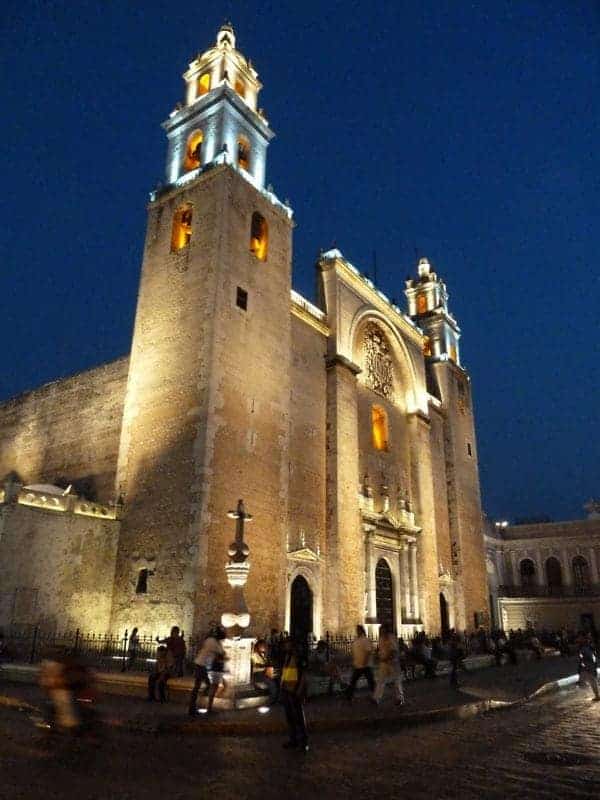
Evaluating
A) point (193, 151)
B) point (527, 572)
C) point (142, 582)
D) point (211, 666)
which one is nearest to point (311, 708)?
point (211, 666)

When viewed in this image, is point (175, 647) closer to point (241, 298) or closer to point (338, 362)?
point (241, 298)

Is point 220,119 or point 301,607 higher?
point 220,119

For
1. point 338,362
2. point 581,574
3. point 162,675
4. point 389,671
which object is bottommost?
point 162,675

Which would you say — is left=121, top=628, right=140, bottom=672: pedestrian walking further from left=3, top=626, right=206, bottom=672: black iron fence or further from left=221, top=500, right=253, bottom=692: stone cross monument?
left=221, top=500, right=253, bottom=692: stone cross monument

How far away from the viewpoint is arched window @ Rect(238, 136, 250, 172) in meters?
22.4

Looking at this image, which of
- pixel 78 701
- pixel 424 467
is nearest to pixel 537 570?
pixel 424 467

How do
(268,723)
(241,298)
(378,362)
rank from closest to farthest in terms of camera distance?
1. (268,723)
2. (241,298)
3. (378,362)

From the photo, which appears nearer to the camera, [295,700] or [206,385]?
[295,700]

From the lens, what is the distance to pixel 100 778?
543 cm

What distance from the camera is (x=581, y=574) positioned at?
36.4 meters

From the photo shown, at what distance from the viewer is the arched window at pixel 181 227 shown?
20.4 metres

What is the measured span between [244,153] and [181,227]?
14.6 feet

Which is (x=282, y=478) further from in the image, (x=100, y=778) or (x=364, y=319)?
(x=100, y=778)

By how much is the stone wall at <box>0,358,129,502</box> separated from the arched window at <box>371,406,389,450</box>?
1070cm
